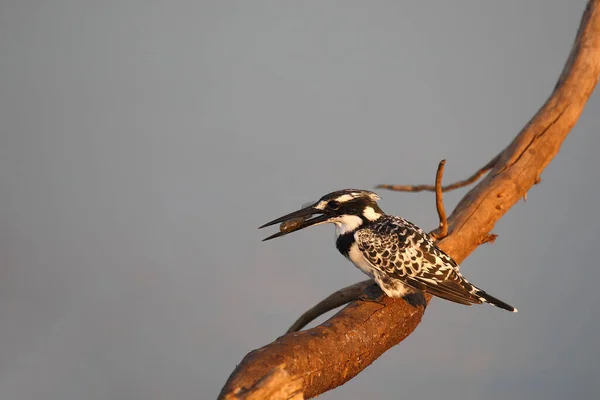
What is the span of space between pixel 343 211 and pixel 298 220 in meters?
0.36

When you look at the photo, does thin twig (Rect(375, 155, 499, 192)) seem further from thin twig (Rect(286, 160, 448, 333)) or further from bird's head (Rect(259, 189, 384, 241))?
bird's head (Rect(259, 189, 384, 241))

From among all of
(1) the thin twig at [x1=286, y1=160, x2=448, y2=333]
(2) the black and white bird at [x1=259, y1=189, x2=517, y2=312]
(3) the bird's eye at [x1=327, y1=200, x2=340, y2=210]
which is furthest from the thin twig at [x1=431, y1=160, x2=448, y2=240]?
(3) the bird's eye at [x1=327, y1=200, x2=340, y2=210]

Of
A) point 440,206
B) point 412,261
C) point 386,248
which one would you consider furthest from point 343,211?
point 440,206

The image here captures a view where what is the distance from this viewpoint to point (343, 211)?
5.89m

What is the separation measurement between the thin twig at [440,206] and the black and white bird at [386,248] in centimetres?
46

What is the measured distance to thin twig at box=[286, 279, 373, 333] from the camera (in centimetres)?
659

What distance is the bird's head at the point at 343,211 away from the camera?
231 inches

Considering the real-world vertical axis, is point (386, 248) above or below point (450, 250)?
above

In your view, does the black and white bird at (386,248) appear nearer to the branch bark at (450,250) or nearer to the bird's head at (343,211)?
→ the bird's head at (343,211)

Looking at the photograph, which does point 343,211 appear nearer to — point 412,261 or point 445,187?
point 412,261

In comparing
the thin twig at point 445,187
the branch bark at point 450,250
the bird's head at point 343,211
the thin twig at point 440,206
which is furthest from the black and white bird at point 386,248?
the thin twig at point 445,187

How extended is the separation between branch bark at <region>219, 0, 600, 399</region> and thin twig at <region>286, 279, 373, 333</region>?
1.95 feet

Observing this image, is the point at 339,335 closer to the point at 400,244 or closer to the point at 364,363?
the point at 364,363

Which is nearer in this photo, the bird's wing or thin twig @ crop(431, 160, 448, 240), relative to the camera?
the bird's wing
